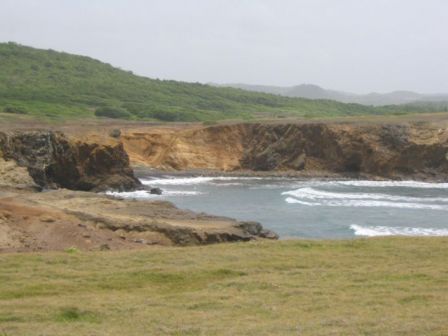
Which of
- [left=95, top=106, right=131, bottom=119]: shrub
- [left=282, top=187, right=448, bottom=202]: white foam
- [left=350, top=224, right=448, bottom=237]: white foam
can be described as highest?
[left=95, top=106, right=131, bottom=119]: shrub

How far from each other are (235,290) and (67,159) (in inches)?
1332

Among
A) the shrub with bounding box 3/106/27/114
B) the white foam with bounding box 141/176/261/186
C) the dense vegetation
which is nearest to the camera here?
the white foam with bounding box 141/176/261/186

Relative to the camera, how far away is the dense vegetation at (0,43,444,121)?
275 ft

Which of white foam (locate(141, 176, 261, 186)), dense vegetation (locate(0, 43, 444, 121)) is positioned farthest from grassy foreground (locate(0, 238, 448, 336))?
dense vegetation (locate(0, 43, 444, 121))

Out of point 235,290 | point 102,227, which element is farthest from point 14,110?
point 235,290

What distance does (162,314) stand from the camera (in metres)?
12.9

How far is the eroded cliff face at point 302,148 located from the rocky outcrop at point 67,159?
14.9 meters

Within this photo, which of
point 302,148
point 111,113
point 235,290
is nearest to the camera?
point 235,290

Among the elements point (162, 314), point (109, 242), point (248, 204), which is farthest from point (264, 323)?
point (248, 204)

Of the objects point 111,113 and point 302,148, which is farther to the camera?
point 111,113

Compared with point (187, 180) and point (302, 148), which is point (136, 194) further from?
point (302, 148)

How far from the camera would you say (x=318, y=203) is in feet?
147

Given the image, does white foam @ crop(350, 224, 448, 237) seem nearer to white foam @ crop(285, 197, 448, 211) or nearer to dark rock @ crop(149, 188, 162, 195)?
white foam @ crop(285, 197, 448, 211)

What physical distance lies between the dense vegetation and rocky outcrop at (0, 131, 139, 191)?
25.7m
